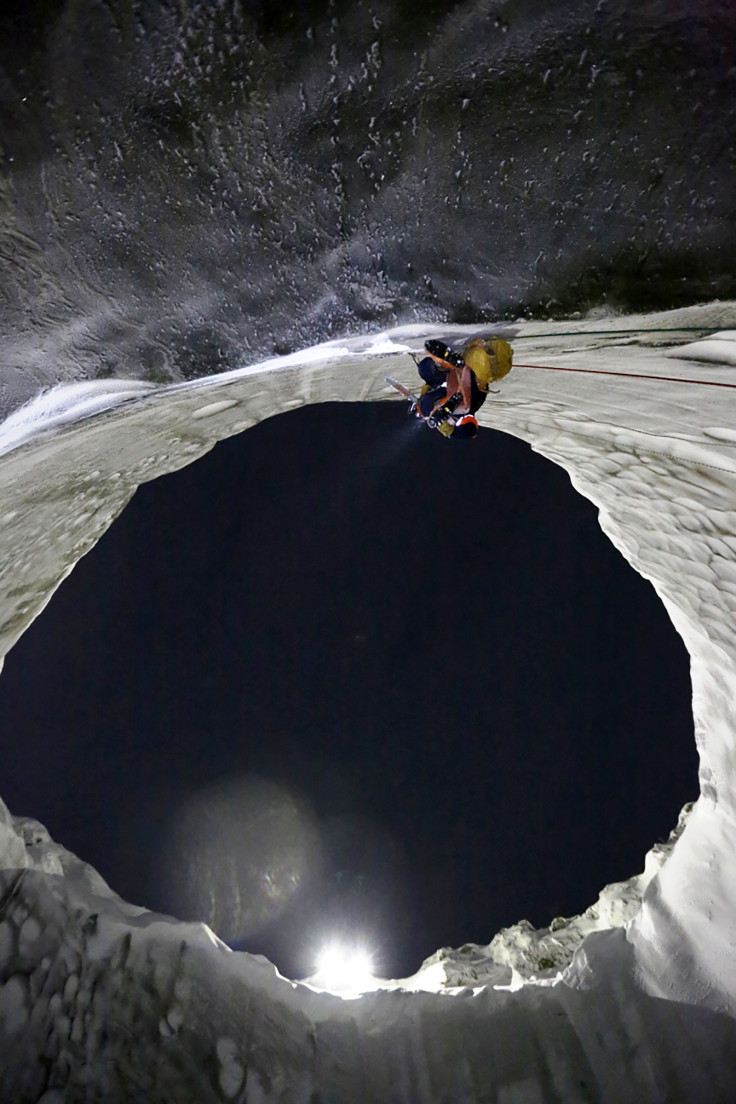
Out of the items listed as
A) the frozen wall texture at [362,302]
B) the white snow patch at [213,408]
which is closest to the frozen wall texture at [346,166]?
the frozen wall texture at [362,302]

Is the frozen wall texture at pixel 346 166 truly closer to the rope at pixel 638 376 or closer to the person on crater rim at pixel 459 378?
the person on crater rim at pixel 459 378

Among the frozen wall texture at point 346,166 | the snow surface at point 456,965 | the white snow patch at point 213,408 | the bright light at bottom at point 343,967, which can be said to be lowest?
the bright light at bottom at point 343,967

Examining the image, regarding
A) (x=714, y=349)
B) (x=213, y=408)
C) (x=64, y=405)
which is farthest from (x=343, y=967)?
(x=714, y=349)

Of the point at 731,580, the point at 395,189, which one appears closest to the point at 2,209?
the point at 395,189

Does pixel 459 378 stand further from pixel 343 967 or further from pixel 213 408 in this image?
pixel 343 967

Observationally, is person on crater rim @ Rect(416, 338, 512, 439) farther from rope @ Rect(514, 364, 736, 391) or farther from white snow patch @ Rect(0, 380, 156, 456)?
white snow patch @ Rect(0, 380, 156, 456)

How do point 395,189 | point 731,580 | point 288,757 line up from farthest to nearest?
point 288,757 < point 731,580 < point 395,189

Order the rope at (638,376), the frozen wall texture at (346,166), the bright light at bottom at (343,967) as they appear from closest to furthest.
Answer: the frozen wall texture at (346,166) → the rope at (638,376) → the bright light at bottom at (343,967)

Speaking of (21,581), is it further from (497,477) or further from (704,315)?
(497,477)
